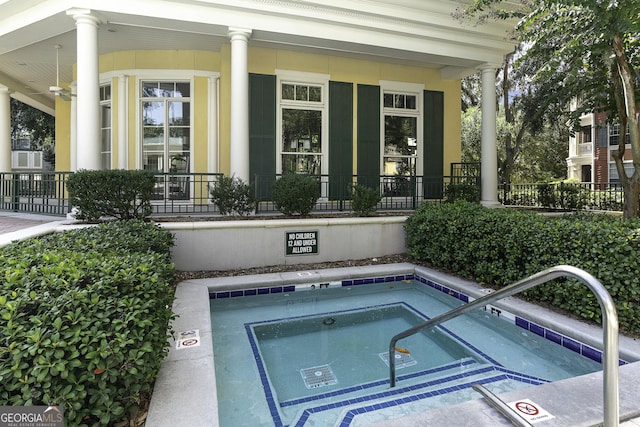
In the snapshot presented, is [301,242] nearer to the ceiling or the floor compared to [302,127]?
nearer to the floor

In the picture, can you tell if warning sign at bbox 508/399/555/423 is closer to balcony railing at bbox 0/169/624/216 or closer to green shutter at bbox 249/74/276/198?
balcony railing at bbox 0/169/624/216

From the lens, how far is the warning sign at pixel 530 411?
1.94m

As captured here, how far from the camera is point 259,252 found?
588cm

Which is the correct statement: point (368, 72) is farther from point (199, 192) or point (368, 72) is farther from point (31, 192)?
point (31, 192)

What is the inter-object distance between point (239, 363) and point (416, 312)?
2309 millimetres

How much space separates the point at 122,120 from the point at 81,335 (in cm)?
734

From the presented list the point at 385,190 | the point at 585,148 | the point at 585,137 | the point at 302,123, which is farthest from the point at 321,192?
the point at 585,137

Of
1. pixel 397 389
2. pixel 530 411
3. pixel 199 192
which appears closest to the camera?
pixel 530 411

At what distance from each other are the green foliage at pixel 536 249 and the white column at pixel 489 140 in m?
2.65

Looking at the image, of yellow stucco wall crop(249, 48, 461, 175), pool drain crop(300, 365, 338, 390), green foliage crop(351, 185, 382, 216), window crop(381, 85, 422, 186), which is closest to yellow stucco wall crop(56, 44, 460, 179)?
yellow stucco wall crop(249, 48, 461, 175)

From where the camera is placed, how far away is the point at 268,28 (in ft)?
21.3

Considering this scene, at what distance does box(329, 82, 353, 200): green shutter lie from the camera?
8.52 meters

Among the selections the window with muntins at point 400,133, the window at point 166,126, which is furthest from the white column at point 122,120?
the window with muntins at point 400,133

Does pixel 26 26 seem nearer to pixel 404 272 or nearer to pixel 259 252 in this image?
pixel 259 252
